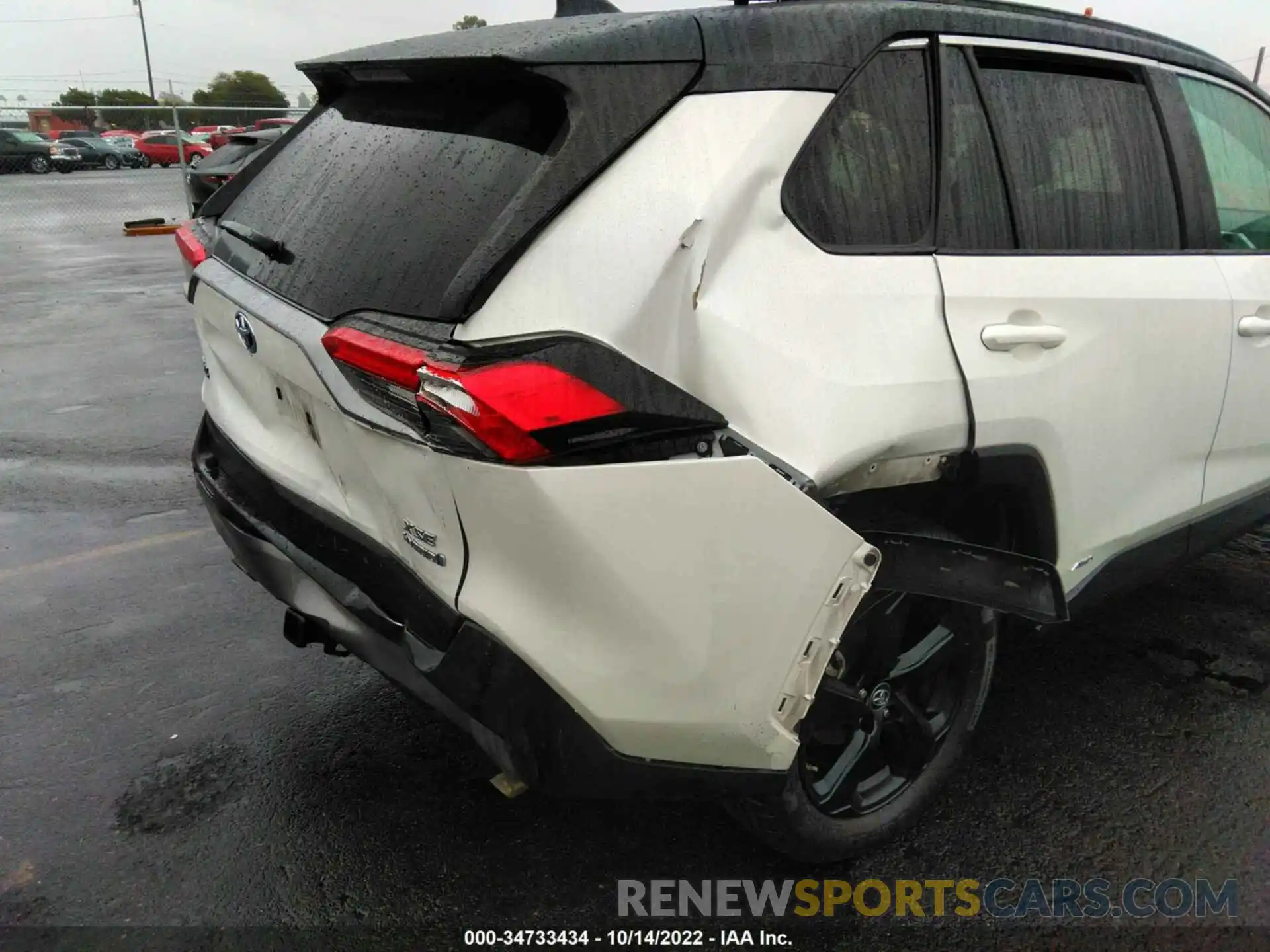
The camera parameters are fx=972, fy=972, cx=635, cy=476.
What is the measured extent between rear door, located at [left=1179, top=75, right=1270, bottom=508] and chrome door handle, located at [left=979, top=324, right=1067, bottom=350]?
35.5 inches

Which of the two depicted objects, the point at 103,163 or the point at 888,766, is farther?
the point at 103,163

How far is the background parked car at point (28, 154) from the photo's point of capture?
92.5 feet

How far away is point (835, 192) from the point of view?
1960mm

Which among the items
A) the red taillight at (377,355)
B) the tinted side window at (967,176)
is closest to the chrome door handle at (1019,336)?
the tinted side window at (967,176)

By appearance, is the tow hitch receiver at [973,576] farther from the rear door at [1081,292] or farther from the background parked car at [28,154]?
the background parked car at [28,154]

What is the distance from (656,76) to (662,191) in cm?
24

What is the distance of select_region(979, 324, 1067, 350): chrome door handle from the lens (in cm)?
209

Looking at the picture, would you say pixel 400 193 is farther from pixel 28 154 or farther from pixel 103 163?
pixel 103 163

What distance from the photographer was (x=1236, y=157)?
3.03 m

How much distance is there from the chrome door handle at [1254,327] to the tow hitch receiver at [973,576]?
112 cm

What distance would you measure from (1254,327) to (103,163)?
3717 centimetres

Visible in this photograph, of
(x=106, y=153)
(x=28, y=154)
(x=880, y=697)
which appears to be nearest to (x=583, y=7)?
(x=880, y=697)

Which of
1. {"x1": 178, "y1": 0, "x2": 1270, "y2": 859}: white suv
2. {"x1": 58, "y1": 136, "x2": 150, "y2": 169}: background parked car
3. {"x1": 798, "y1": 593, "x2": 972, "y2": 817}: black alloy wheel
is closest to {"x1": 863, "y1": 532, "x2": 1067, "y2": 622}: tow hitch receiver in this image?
{"x1": 178, "y1": 0, "x2": 1270, "y2": 859}: white suv

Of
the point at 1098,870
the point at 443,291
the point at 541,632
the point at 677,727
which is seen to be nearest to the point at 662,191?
the point at 443,291
